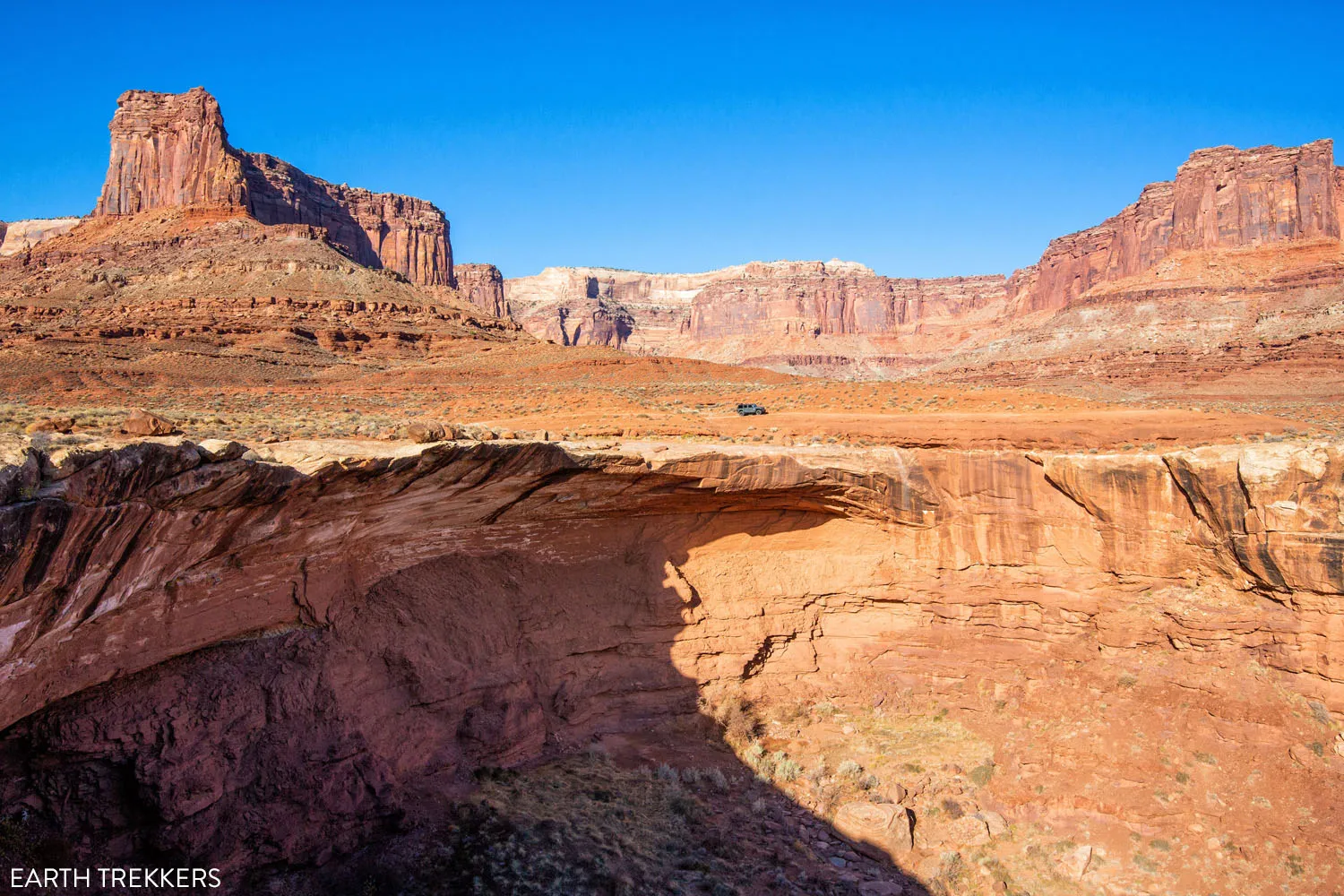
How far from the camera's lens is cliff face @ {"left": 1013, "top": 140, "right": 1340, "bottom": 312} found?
9044 cm

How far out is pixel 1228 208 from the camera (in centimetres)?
9544

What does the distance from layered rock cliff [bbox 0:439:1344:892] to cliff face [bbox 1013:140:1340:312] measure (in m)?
105

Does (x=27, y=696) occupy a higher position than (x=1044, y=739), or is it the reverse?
(x=27, y=696)

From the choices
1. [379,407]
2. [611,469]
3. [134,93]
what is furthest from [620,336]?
[611,469]

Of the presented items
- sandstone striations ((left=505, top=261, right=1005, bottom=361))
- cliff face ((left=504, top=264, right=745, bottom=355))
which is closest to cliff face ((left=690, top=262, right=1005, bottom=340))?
sandstone striations ((left=505, top=261, right=1005, bottom=361))

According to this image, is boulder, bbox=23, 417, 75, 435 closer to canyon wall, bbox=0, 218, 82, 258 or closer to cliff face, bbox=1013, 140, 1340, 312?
cliff face, bbox=1013, 140, 1340, 312

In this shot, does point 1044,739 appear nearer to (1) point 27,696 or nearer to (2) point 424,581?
(2) point 424,581

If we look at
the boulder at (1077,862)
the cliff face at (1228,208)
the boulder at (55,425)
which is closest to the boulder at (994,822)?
the boulder at (1077,862)

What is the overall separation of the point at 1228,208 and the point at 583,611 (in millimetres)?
113632

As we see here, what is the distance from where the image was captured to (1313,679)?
38.0 feet

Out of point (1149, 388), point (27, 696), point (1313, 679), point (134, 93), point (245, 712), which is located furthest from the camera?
point (134, 93)

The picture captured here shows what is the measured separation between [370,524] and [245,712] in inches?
109

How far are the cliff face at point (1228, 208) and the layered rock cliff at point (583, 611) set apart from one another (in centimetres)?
10525

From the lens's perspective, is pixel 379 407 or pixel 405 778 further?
pixel 379 407
